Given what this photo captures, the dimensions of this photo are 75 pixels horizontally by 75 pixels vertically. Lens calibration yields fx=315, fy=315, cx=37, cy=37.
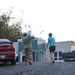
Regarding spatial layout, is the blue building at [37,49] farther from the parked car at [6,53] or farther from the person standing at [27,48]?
the person standing at [27,48]

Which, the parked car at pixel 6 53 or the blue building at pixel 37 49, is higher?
the parked car at pixel 6 53

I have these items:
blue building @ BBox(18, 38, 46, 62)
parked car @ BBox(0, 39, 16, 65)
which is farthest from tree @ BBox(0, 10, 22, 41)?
parked car @ BBox(0, 39, 16, 65)

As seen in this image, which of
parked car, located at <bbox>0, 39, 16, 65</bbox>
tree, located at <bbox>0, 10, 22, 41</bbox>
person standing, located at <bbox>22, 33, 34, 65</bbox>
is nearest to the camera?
person standing, located at <bbox>22, 33, 34, 65</bbox>

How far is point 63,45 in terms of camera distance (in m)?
42.1

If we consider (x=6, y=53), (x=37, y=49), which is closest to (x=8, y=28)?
(x=37, y=49)

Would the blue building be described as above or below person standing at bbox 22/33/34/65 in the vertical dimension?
below

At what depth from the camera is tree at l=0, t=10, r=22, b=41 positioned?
52.8 m

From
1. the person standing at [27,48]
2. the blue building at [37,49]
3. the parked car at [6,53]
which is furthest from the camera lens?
the blue building at [37,49]

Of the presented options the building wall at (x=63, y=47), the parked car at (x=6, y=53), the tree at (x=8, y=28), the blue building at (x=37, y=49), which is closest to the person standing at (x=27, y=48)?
the parked car at (x=6, y=53)

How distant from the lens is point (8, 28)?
5375 centimetres

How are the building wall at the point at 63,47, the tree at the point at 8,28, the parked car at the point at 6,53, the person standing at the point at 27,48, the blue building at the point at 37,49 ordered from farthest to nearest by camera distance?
the tree at the point at 8,28 → the blue building at the point at 37,49 → the building wall at the point at 63,47 → the parked car at the point at 6,53 → the person standing at the point at 27,48

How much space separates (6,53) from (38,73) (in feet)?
13.9

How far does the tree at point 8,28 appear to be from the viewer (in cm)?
5278

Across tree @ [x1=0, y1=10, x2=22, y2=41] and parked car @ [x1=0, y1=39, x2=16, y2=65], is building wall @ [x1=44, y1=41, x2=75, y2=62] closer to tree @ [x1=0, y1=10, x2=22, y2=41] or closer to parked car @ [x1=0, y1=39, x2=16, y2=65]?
tree @ [x1=0, y1=10, x2=22, y2=41]
